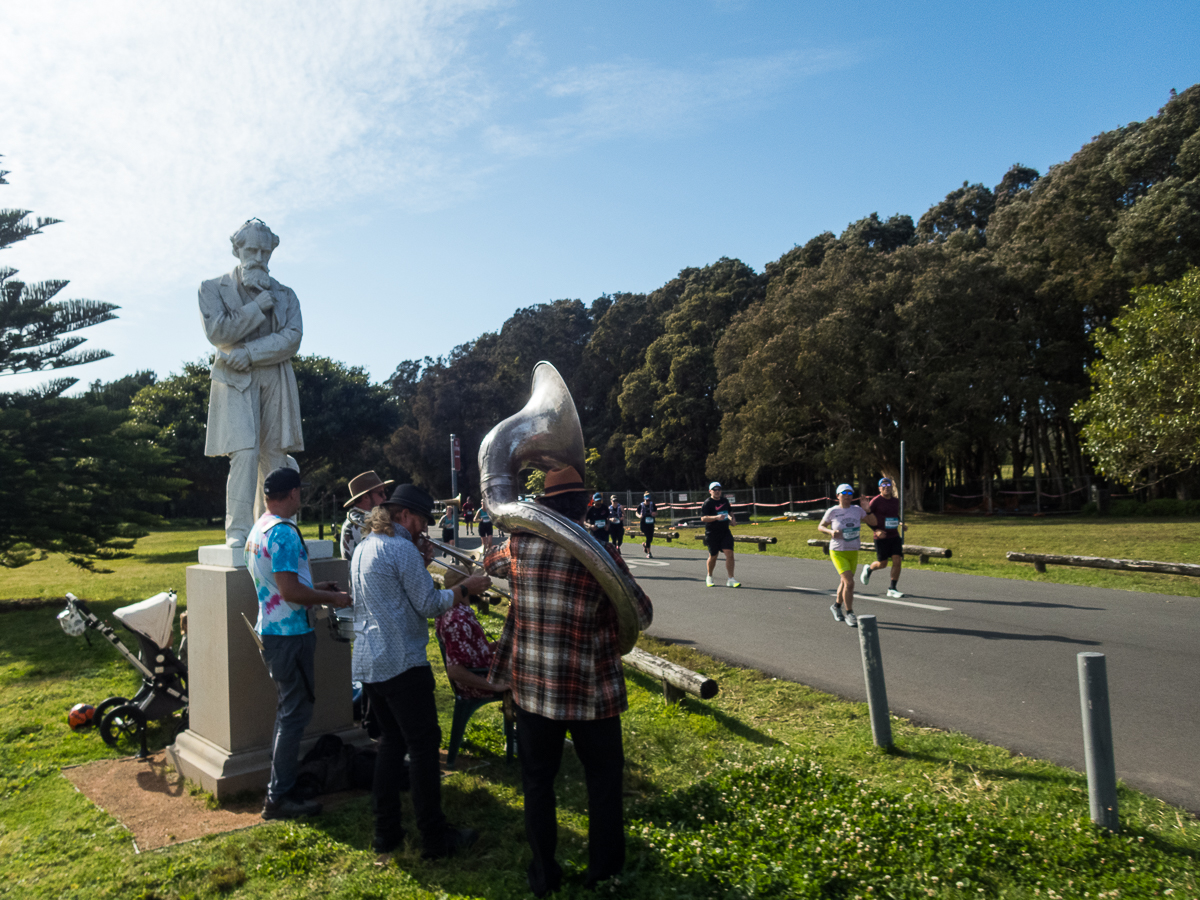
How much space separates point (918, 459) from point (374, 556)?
3595 cm

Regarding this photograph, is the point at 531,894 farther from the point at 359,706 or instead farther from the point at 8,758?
the point at 8,758

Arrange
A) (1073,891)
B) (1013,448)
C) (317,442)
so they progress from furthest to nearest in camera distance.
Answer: (317,442) < (1013,448) < (1073,891)

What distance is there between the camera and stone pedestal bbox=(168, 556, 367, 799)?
461 cm

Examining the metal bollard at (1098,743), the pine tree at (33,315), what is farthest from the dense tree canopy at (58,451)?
the metal bollard at (1098,743)

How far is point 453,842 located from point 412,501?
1.60m

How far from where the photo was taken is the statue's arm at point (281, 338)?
5.37 m

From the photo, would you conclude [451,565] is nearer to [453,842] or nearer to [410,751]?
[410,751]

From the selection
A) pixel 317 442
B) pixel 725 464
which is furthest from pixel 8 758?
pixel 317 442

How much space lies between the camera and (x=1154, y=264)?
90.7 feet

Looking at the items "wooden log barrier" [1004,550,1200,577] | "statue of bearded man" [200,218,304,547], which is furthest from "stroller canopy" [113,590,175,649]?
"wooden log barrier" [1004,550,1200,577]

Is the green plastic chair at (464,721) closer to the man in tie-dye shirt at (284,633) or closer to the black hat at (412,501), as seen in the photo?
the man in tie-dye shirt at (284,633)

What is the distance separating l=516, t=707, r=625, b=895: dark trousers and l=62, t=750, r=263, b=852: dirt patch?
72.5 inches

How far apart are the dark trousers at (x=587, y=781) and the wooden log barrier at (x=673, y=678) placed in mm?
2110

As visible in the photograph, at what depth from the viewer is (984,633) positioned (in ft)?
28.1
